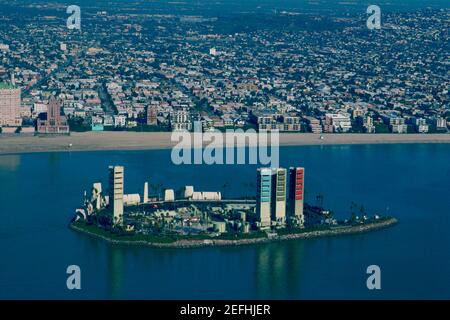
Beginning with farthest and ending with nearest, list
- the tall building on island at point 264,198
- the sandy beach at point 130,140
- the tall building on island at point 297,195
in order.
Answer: the sandy beach at point 130,140 < the tall building on island at point 297,195 < the tall building on island at point 264,198

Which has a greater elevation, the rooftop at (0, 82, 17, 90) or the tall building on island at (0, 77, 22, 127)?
the rooftop at (0, 82, 17, 90)

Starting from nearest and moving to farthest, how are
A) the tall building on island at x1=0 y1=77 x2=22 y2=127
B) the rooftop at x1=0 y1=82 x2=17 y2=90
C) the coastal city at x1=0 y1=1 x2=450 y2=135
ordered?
the tall building on island at x1=0 y1=77 x2=22 y2=127, the rooftop at x1=0 y1=82 x2=17 y2=90, the coastal city at x1=0 y1=1 x2=450 y2=135

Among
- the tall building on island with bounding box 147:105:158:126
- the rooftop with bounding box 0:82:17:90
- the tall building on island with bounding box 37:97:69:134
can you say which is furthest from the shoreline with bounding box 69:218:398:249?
the rooftop with bounding box 0:82:17:90

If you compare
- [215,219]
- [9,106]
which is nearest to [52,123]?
[9,106]

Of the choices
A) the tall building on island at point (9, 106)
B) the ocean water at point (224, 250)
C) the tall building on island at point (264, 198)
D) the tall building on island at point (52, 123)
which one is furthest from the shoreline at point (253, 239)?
the tall building on island at point (9, 106)

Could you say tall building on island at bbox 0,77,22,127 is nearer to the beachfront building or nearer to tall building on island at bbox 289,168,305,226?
the beachfront building

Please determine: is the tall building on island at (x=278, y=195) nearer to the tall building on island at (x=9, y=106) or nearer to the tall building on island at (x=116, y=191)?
the tall building on island at (x=116, y=191)

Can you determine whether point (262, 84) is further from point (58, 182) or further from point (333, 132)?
point (58, 182)

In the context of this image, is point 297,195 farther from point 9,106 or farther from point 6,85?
point 6,85
